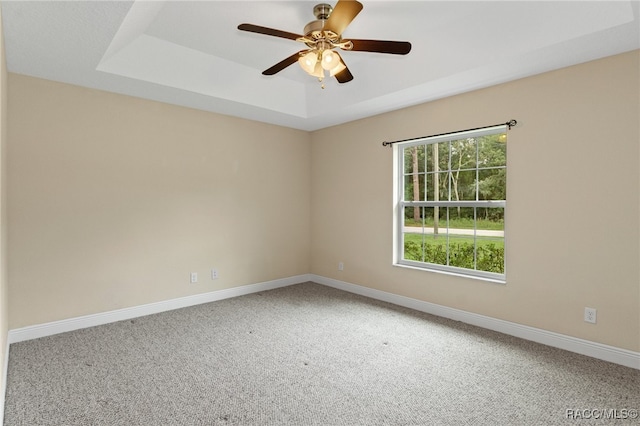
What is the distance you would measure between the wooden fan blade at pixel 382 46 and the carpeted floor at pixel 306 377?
225 cm

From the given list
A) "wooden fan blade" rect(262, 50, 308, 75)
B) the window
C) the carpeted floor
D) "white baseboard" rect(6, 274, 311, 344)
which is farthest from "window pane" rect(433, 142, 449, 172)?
"white baseboard" rect(6, 274, 311, 344)

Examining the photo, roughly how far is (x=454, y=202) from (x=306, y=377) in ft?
7.79

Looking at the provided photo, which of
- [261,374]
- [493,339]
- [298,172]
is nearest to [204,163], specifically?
[298,172]

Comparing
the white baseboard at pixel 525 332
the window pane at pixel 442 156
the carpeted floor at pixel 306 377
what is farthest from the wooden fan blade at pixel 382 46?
the white baseboard at pixel 525 332

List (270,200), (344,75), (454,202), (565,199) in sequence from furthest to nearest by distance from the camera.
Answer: (270,200) < (454,202) < (565,199) < (344,75)

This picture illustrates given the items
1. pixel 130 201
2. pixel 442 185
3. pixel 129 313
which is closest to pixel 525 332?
pixel 442 185

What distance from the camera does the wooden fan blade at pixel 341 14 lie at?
6.31 feet

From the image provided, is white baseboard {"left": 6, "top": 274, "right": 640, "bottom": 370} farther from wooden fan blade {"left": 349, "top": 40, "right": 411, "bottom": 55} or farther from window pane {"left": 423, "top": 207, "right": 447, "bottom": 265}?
wooden fan blade {"left": 349, "top": 40, "right": 411, "bottom": 55}

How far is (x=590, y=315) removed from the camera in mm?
2793

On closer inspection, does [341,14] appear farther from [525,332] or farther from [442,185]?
[525,332]

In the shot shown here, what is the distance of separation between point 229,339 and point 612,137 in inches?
138

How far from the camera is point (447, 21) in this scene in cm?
293

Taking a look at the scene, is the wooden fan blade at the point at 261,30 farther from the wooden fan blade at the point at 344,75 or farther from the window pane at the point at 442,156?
the window pane at the point at 442,156

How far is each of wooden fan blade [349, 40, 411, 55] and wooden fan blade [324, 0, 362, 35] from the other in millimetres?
203
